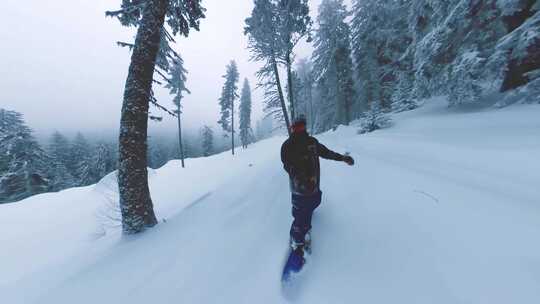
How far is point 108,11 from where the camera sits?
564cm

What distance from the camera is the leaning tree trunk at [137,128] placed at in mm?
4875

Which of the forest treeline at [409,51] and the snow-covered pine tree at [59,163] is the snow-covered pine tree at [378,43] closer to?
the forest treeline at [409,51]

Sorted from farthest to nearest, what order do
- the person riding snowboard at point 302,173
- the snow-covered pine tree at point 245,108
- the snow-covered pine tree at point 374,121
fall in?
the snow-covered pine tree at point 245,108, the snow-covered pine tree at point 374,121, the person riding snowboard at point 302,173

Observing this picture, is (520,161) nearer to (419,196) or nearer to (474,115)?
(419,196)

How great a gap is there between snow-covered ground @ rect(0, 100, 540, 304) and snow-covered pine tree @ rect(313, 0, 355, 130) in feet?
67.1

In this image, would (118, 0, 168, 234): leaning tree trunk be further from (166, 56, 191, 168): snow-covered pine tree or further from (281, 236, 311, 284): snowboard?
(166, 56, 191, 168): snow-covered pine tree

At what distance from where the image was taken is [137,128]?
4926 mm

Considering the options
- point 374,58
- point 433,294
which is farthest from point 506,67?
point 374,58

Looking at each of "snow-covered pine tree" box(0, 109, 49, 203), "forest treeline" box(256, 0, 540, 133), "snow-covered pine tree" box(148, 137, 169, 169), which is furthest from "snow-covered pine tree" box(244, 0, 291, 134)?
"snow-covered pine tree" box(148, 137, 169, 169)

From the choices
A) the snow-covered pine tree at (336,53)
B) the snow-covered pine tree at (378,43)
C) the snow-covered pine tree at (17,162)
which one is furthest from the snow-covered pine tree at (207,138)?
the snow-covered pine tree at (378,43)

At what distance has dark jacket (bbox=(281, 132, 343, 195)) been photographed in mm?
3164

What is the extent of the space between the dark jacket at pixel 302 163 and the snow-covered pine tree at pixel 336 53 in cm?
2307

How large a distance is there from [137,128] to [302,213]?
167 inches

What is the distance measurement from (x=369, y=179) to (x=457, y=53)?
22.9 feet
